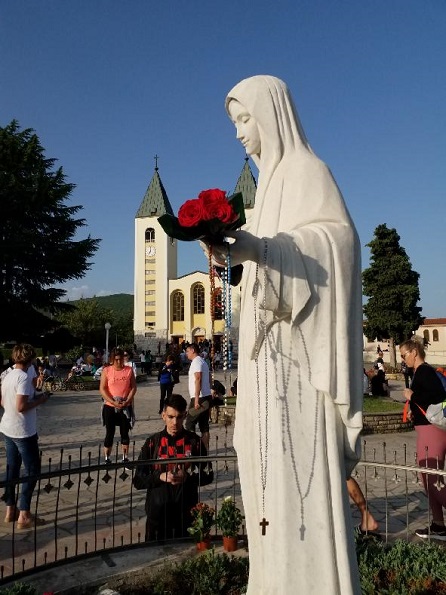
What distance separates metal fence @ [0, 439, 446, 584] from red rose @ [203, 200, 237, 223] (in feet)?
10.7

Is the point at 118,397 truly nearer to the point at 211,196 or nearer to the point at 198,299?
the point at 211,196

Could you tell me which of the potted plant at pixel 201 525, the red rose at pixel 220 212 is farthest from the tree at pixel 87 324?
the red rose at pixel 220 212

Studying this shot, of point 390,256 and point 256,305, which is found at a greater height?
point 390,256

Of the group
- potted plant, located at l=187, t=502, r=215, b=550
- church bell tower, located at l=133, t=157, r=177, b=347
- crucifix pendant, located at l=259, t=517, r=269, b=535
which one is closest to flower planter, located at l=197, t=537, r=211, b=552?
potted plant, located at l=187, t=502, r=215, b=550

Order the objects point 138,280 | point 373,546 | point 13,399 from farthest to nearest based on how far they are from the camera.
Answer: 1. point 138,280
2. point 13,399
3. point 373,546

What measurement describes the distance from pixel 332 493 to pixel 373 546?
8.76ft

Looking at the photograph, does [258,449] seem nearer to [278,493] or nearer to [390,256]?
[278,493]

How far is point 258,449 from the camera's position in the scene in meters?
2.20

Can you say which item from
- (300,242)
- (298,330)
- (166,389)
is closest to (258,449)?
(298,330)

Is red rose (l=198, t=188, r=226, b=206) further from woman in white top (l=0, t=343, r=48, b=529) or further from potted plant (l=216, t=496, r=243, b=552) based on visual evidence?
woman in white top (l=0, t=343, r=48, b=529)

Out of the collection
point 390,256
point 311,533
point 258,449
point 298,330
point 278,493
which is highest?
point 390,256

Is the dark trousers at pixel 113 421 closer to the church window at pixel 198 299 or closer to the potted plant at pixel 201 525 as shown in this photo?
the potted plant at pixel 201 525

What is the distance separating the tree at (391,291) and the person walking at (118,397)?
1197 inches

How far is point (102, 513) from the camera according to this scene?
6035mm
